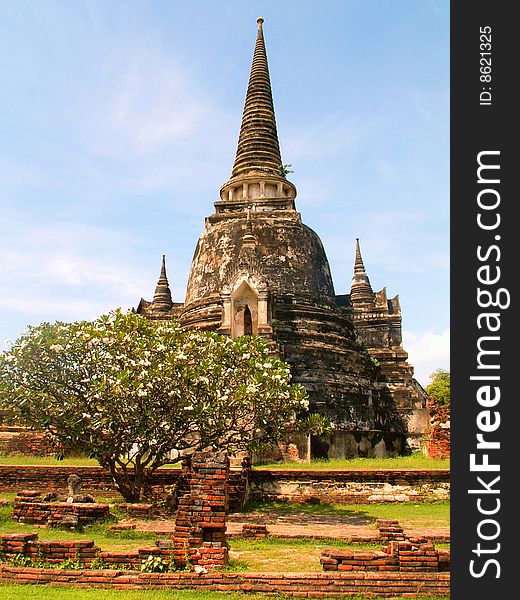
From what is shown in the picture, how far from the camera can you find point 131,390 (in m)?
12.5

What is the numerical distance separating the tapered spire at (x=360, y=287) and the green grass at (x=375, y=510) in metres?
18.0

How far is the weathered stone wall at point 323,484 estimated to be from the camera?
14.8 m

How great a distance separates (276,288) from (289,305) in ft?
3.54

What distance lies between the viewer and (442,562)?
7234 mm

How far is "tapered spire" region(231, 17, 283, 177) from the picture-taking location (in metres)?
29.0

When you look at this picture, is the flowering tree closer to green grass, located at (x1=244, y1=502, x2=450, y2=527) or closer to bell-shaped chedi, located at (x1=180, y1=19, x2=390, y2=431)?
green grass, located at (x1=244, y1=502, x2=450, y2=527)

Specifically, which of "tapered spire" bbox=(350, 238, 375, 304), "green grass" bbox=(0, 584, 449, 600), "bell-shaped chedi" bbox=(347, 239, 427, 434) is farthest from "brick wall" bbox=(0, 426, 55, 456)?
"tapered spire" bbox=(350, 238, 375, 304)

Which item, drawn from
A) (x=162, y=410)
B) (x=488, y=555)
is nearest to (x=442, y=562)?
(x=488, y=555)

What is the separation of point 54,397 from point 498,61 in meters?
11.2

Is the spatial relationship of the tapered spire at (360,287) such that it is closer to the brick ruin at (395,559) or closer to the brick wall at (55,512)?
the brick wall at (55,512)

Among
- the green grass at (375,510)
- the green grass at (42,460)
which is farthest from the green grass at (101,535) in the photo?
the green grass at (42,460)

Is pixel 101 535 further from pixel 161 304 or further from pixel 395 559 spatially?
pixel 161 304

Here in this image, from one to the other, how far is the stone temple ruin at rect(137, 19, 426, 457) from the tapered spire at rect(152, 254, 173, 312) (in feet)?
0.19

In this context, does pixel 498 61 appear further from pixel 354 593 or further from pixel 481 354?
pixel 354 593
